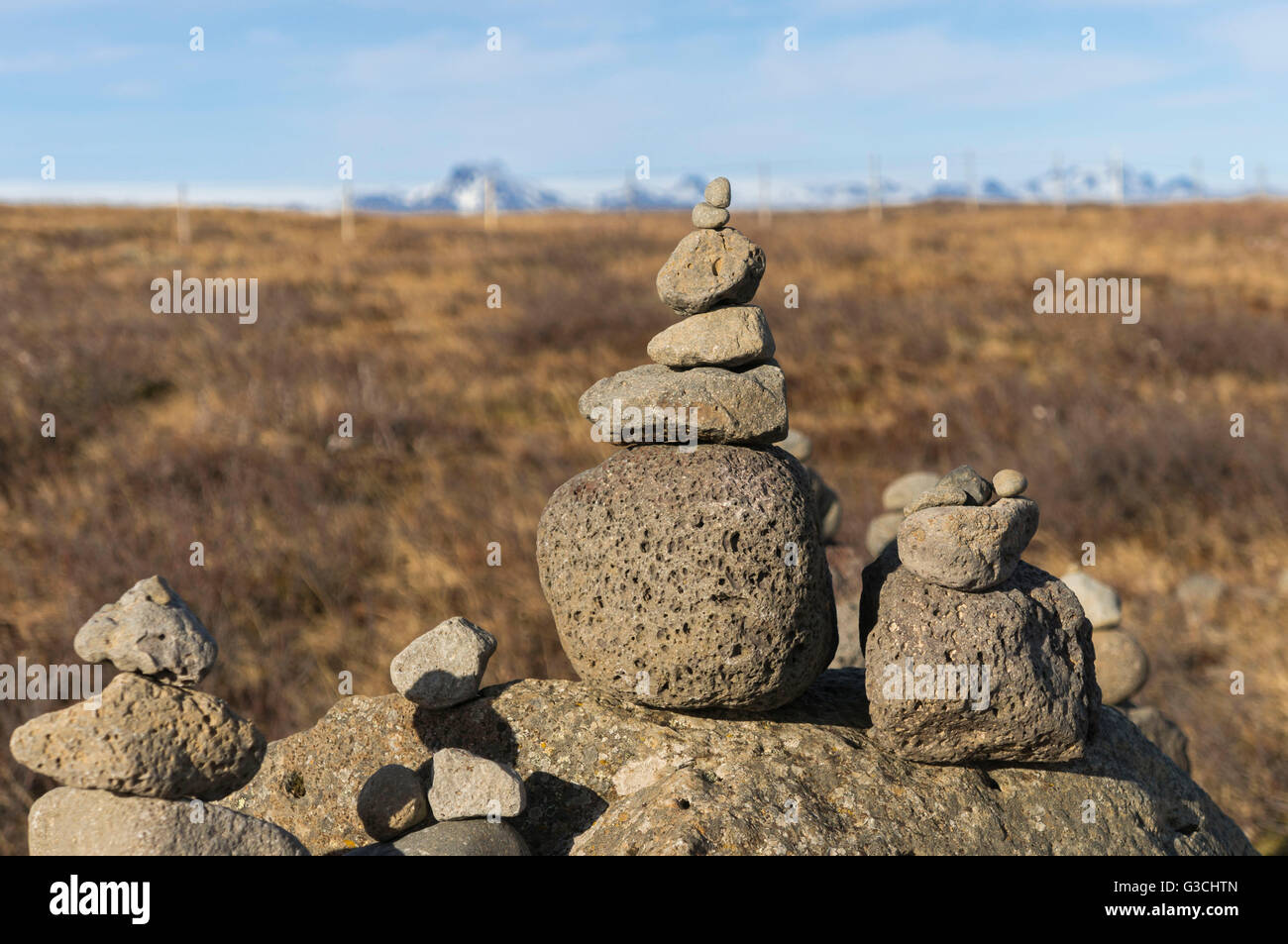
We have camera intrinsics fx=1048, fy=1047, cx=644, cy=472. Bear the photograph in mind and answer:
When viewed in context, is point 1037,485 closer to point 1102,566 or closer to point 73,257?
point 1102,566

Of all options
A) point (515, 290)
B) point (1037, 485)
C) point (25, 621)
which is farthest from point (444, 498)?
point (515, 290)

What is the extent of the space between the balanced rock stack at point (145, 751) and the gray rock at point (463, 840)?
0.45 metres

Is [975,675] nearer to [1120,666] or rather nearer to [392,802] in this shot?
[392,802]

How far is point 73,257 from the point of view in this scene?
2200 cm

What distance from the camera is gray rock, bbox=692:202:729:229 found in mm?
3689

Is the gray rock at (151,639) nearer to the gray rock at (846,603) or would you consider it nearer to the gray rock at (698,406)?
the gray rock at (698,406)

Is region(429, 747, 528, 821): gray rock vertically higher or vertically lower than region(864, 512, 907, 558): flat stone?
lower

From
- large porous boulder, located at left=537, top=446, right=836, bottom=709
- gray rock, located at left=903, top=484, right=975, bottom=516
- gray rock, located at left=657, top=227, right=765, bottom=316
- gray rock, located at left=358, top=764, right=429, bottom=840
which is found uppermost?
gray rock, located at left=657, top=227, right=765, bottom=316

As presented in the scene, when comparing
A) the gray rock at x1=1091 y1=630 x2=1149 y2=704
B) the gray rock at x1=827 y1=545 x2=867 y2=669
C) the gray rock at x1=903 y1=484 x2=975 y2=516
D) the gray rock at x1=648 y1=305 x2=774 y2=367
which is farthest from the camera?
the gray rock at x1=1091 y1=630 x2=1149 y2=704

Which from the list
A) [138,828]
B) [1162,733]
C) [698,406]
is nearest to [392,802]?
[138,828]

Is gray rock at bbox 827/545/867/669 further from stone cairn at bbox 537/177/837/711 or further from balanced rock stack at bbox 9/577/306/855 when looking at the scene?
balanced rock stack at bbox 9/577/306/855

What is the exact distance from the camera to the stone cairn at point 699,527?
11.0 feet
